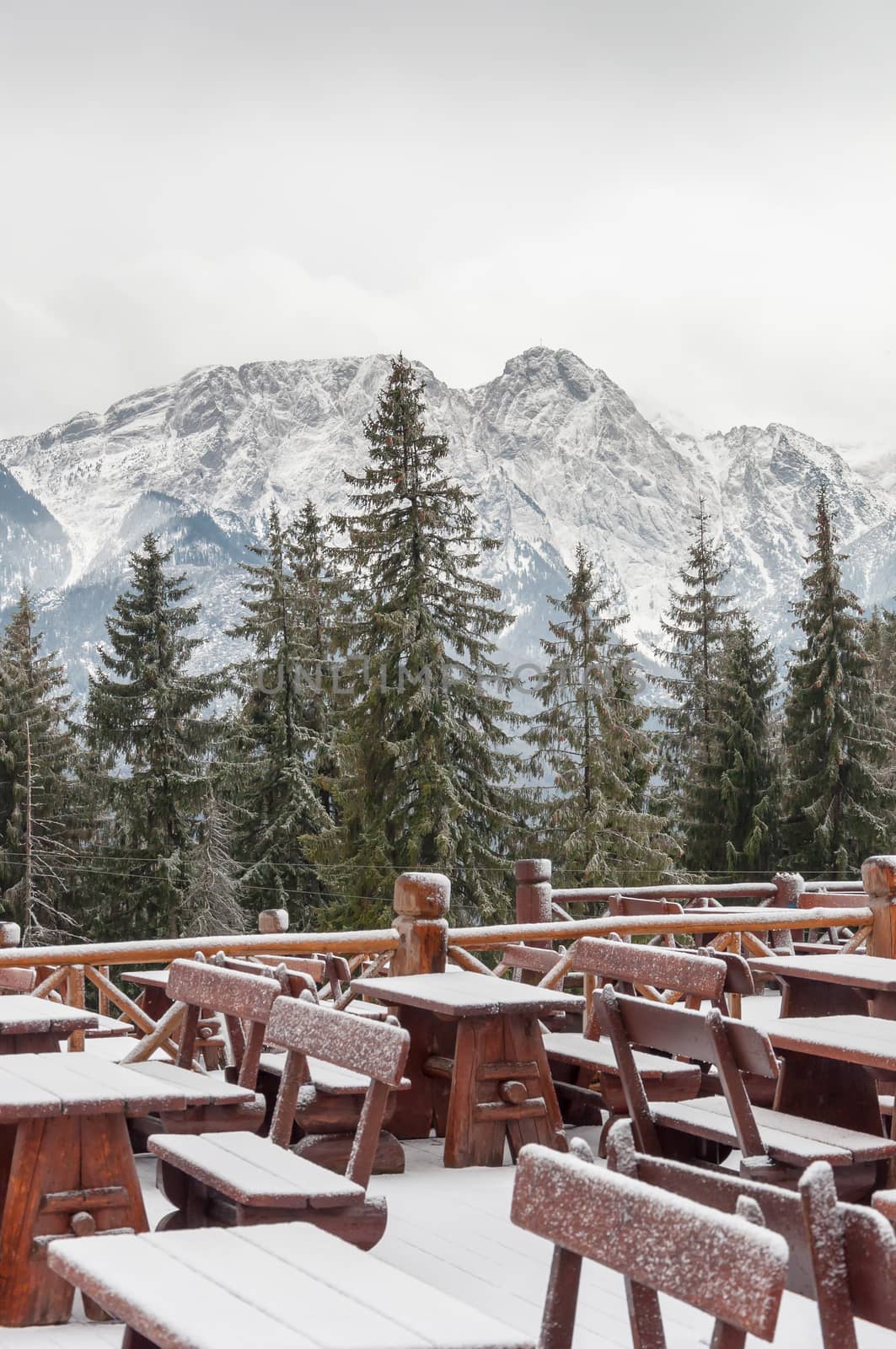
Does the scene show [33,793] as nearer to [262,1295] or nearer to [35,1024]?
[35,1024]

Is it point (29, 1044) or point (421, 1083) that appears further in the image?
point (421, 1083)

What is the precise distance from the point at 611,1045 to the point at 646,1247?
145 inches

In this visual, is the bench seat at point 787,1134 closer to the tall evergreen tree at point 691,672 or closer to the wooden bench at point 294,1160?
the wooden bench at point 294,1160

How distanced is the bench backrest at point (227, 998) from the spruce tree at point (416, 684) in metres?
21.1

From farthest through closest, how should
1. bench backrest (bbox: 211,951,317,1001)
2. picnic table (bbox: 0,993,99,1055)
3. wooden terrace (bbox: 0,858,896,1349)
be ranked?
bench backrest (bbox: 211,951,317,1001)
picnic table (bbox: 0,993,99,1055)
wooden terrace (bbox: 0,858,896,1349)

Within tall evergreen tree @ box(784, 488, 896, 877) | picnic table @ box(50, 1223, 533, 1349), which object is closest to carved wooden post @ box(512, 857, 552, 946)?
picnic table @ box(50, 1223, 533, 1349)

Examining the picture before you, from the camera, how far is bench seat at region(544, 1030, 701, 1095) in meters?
5.66

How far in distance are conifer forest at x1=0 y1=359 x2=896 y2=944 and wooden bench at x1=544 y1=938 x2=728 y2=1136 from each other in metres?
19.8

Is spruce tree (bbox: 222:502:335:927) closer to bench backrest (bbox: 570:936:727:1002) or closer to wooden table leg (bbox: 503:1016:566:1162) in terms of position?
wooden table leg (bbox: 503:1016:566:1162)

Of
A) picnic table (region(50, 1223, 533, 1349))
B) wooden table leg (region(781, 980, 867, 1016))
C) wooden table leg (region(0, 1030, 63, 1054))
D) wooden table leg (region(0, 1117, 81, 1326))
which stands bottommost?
wooden table leg (region(0, 1117, 81, 1326))

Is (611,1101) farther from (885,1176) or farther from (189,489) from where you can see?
(189,489)

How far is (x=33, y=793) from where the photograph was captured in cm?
3712

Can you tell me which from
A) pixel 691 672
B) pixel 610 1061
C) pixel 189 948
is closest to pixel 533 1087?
pixel 610 1061

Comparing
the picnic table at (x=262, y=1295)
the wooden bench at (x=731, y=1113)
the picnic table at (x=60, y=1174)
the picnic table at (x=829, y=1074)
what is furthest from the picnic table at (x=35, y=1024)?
the picnic table at (x=829, y=1074)
